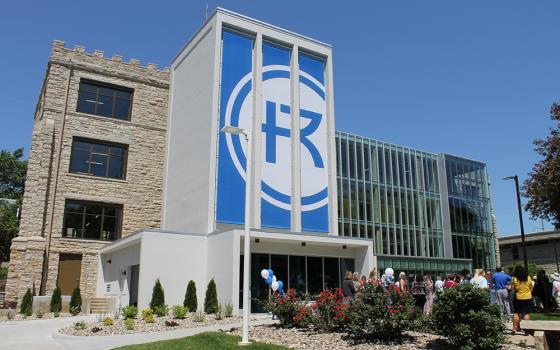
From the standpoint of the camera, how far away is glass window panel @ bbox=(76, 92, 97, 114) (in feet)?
99.9

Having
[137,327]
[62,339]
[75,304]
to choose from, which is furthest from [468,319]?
[75,304]

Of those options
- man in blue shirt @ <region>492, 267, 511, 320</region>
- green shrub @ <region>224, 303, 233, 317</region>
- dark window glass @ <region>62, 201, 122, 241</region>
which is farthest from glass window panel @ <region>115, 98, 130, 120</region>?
man in blue shirt @ <region>492, 267, 511, 320</region>

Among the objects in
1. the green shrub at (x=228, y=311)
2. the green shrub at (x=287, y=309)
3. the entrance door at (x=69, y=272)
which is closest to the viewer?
the green shrub at (x=287, y=309)

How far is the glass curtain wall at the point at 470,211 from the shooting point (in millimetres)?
47188

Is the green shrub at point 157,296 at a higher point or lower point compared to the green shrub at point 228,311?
higher

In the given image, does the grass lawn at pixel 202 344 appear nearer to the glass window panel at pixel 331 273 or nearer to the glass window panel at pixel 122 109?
the glass window panel at pixel 331 273

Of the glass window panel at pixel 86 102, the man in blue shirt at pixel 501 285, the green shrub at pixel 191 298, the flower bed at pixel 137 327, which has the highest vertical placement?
the glass window panel at pixel 86 102

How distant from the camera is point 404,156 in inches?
1852

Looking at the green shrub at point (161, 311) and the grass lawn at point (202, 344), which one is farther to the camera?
the green shrub at point (161, 311)

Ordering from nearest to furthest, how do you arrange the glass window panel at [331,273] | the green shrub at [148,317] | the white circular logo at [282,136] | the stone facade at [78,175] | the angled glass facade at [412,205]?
the green shrub at [148,317] → the glass window panel at [331,273] → the stone facade at [78,175] → the white circular logo at [282,136] → the angled glass facade at [412,205]

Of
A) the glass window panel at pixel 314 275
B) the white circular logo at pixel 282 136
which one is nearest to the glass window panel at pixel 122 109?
the white circular logo at pixel 282 136

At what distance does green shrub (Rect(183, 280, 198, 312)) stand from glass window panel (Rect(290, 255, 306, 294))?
16.6 feet

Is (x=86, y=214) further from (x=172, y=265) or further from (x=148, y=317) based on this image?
(x=148, y=317)

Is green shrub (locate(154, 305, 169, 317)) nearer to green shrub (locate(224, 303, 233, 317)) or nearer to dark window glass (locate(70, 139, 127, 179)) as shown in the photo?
green shrub (locate(224, 303, 233, 317))
